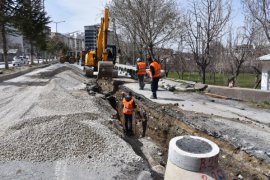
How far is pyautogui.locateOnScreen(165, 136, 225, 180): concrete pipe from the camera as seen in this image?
279cm

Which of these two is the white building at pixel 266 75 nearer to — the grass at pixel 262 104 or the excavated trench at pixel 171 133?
the grass at pixel 262 104

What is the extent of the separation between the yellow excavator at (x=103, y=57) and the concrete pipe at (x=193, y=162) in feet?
45.1

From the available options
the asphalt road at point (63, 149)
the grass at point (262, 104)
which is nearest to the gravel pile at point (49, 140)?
the asphalt road at point (63, 149)

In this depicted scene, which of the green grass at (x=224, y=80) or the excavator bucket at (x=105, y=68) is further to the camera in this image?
the green grass at (x=224, y=80)

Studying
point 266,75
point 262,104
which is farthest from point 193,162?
point 266,75

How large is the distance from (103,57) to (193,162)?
15.5 metres

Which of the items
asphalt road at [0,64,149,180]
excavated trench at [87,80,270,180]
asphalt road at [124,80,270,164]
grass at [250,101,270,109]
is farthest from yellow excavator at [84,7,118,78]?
asphalt road at [0,64,149,180]

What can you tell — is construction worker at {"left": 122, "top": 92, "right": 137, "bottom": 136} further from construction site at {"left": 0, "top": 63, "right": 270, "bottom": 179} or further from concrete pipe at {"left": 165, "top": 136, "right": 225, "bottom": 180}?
concrete pipe at {"left": 165, "top": 136, "right": 225, "bottom": 180}

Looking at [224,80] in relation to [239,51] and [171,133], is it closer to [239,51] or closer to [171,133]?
[239,51]

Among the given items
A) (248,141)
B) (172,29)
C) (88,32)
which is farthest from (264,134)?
(88,32)

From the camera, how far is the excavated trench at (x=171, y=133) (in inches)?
201

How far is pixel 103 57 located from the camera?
58.0 ft

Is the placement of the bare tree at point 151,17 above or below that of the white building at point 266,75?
above

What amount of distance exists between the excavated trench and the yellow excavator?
333cm
